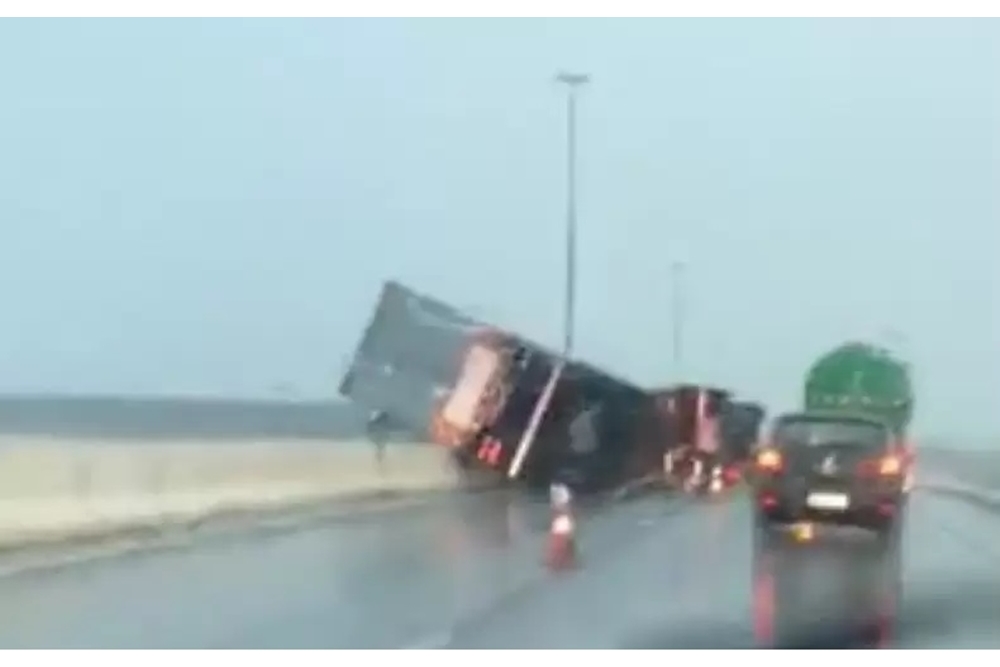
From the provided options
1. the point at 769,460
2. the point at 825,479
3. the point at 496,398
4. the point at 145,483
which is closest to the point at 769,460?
the point at 769,460

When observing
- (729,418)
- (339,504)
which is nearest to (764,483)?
(729,418)

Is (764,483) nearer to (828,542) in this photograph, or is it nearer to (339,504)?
(828,542)

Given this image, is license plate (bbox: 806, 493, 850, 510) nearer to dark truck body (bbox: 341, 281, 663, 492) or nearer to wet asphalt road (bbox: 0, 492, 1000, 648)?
wet asphalt road (bbox: 0, 492, 1000, 648)

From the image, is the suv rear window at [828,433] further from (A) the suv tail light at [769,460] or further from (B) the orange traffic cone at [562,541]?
(B) the orange traffic cone at [562,541]

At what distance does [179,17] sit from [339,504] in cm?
513

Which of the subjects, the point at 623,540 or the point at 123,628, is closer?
the point at 123,628

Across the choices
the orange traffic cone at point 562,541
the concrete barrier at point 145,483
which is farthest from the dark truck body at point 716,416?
the concrete barrier at point 145,483

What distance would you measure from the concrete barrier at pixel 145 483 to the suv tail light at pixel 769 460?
10.1 ft

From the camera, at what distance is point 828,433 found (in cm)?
1400

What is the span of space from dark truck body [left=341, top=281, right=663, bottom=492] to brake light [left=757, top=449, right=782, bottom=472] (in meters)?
0.63

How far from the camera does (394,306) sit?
44.9ft

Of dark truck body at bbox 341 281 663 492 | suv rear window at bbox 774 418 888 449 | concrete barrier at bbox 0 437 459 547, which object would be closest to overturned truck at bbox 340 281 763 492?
dark truck body at bbox 341 281 663 492

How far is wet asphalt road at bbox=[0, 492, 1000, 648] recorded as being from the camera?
44.2ft
